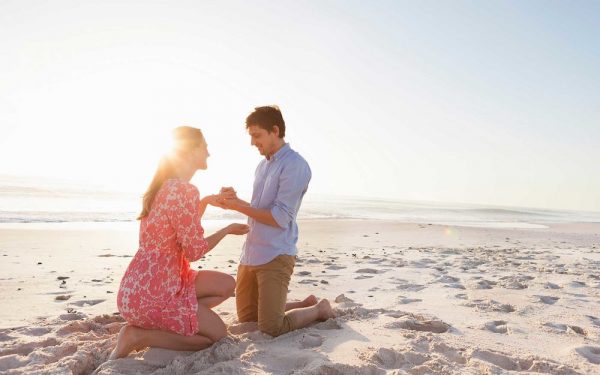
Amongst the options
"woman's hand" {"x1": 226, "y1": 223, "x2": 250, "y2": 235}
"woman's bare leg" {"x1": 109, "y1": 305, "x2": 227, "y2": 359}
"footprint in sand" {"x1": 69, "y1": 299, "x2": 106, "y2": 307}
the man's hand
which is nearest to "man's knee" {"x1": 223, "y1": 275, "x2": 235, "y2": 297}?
"woman's bare leg" {"x1": 109, "y1": 305, "x2": 227, "y2": 359}

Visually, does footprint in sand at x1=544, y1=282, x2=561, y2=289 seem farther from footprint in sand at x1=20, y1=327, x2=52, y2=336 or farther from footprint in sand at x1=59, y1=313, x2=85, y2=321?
footprint in sand at x1=20, y1=327, x2=52, y2=336

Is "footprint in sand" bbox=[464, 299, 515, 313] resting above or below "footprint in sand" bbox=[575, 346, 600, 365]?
above

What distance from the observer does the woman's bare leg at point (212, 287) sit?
12.5ft

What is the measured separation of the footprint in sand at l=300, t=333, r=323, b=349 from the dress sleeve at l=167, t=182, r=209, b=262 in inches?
46.0

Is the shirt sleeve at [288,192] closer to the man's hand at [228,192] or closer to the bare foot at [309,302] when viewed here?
the man's hand at [228,192]

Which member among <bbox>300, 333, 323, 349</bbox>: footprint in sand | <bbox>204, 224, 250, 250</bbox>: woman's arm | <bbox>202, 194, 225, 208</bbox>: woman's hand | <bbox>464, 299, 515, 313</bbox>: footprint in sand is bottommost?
<bbox>300, 333, 323, 349</bbox>: footprint in sand

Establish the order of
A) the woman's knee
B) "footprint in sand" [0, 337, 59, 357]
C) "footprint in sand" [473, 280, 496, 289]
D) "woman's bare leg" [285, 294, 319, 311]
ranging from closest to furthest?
"footprint in sand" [0, 337, 59, 357], the woman's knee, "woman's bare leg" [285, 294, 319, 311], "footprint in sand" [473, 280, 496, 289]

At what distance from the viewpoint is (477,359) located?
134 inches

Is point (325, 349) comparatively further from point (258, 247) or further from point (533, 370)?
point (533, 370)

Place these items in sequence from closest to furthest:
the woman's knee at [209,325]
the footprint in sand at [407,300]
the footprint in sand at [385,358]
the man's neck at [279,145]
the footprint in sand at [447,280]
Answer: the footprint in sand at [385,358] → the woman's knee at [209,325] → the man's neck at [279,145] → the footprint in sand at [407,300] → the footprint in sand at [447,280]

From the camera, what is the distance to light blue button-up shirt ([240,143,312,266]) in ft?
13.6

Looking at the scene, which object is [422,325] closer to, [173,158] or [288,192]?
[288,192]

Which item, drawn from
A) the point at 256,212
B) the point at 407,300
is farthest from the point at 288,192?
the point at 407,300

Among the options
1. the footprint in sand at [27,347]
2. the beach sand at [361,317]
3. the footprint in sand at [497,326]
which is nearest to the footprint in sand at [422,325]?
the beach sand at [361,317]
